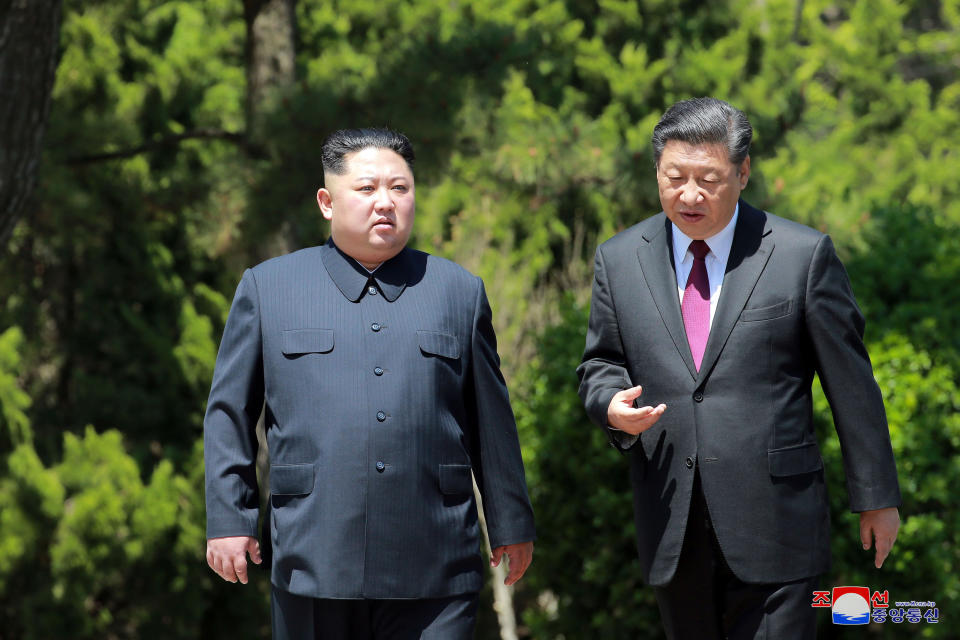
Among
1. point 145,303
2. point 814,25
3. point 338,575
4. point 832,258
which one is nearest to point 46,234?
point 145,303

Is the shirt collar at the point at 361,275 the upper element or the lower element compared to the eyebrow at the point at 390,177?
lower

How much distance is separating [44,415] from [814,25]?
10.6m

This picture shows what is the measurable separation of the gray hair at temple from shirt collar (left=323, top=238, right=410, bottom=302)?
0.77 m

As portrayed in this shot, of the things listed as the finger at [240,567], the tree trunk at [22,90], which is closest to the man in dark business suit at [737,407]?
the finger at [240,567]

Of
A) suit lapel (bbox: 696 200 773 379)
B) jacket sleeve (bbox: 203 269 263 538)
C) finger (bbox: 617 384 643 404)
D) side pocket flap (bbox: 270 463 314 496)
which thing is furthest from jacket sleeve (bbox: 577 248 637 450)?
jacket sleeve (bbox: 203 269 263 538)

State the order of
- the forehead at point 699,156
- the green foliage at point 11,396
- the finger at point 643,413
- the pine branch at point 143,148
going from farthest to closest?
the green foliage at point 11,396, the pine branch at point 143,148, the forehead at point 699,156, the finger at point 643,413

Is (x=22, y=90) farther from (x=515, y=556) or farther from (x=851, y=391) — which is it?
(x=851, y=391)

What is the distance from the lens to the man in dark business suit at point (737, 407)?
2.98m

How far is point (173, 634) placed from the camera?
721 cm

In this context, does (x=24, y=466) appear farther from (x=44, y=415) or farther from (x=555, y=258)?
(x=555, y=258)

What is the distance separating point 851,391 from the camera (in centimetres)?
298

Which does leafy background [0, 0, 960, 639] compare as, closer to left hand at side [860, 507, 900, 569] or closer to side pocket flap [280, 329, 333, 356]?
left hand at side [860, 507, 900, 569]

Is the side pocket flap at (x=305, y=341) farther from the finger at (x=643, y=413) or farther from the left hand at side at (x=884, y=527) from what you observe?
the left hand at side at (x=884, y=527)
